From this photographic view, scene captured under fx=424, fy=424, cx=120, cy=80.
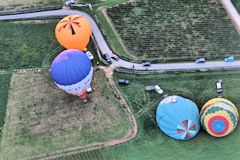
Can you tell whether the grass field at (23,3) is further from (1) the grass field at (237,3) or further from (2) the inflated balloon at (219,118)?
(2) the inflated balloon at (219,118)

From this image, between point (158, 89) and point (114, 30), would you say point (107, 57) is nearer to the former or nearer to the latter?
point (114, 30)

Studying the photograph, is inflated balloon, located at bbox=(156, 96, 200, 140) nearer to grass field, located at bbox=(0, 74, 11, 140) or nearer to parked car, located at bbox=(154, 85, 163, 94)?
parked car, located at bbox=(154, 85, 163, 94)

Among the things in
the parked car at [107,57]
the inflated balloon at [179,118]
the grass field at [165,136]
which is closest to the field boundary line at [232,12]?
the grass field at [165,136]

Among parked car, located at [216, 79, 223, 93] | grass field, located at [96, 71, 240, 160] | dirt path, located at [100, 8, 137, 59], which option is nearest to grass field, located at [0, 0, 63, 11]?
dirt path, located at [100, 8, 137, 59]

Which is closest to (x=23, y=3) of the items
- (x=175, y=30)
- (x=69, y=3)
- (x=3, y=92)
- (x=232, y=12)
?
(x=69, y=3)

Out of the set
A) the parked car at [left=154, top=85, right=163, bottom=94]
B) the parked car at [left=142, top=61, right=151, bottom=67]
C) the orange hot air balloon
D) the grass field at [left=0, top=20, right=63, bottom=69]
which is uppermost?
the orange hot air balloon

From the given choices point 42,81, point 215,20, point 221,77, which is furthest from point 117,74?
point 215,20

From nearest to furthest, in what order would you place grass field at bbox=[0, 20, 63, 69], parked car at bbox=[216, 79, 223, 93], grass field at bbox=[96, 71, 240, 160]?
grass field at bbox=[96, 71, 240, 160] → parked car at bbox=[216, 79, 223, 93] → grass field at bbox=[0, 20, 63, 69]
